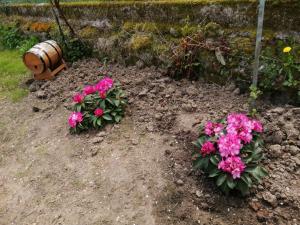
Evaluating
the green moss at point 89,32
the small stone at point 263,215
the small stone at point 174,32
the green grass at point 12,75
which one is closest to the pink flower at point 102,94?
the small stone at point 174,32

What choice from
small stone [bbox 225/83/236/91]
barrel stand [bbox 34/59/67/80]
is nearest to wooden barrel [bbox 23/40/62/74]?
barrel stand [bbox 34/59/67/80]

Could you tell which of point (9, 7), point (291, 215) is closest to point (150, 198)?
point (291, 215)

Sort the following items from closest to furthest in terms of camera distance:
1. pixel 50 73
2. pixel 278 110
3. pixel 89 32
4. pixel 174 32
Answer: pixel 278 110 < pixel 174 32 < pixel 50 73 < pixel 89 32

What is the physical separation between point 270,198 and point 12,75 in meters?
6.20

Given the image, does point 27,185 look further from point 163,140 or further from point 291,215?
point 291,215

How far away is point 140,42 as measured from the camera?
5.80 m

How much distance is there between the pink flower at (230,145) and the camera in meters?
3.23

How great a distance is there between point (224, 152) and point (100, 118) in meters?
2.05

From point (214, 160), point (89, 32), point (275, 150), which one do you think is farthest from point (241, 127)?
point (89, 32)

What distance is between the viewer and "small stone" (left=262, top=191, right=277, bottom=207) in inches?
125

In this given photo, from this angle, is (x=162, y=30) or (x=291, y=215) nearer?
(x=291, y=215)

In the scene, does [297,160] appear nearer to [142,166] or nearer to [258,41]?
[258,41]

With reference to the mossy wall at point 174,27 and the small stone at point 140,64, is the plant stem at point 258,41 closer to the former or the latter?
the mossy wall at point 174,27

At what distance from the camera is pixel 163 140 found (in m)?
4.20
